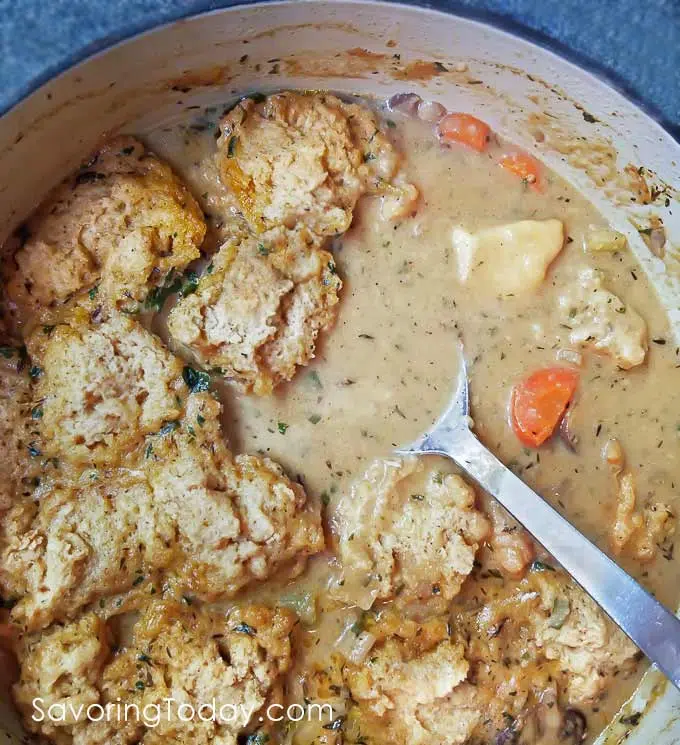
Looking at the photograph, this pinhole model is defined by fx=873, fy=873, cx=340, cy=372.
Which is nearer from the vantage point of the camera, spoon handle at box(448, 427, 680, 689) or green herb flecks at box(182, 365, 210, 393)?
spoon handle at box(448, 427, 680, 689)

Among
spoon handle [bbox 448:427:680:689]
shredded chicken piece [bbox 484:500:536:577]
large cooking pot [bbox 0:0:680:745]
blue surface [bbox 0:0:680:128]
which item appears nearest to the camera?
blue surface [bbox 0:0:680:128]

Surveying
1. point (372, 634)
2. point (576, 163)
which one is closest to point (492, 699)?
point (372, 634)

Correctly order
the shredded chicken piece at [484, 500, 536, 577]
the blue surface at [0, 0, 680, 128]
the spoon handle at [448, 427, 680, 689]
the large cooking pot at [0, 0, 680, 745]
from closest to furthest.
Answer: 1. the blue surface at [0, 0, 680, 128]
2. the large cooking pot at [0, 0, 680, 745]
3. the spoon handle at [448, 427, 680, 689]
4. the shredded chicken piece at [484, 500, 536, 577]

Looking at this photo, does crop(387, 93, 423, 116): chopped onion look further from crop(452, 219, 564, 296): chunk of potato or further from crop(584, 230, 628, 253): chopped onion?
crop(584, 230, 628, 253): chopped onion

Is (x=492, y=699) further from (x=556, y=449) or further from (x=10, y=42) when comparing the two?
(x=10, y=42)

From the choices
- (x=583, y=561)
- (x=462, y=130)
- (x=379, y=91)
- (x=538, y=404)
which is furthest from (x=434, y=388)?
(x=379, y=91)

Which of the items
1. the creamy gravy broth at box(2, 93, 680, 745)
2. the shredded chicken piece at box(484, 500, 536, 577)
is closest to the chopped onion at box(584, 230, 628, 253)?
the creamy gravy broth at box(2, 93, 680, 745)

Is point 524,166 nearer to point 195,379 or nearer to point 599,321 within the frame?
point 599,321
